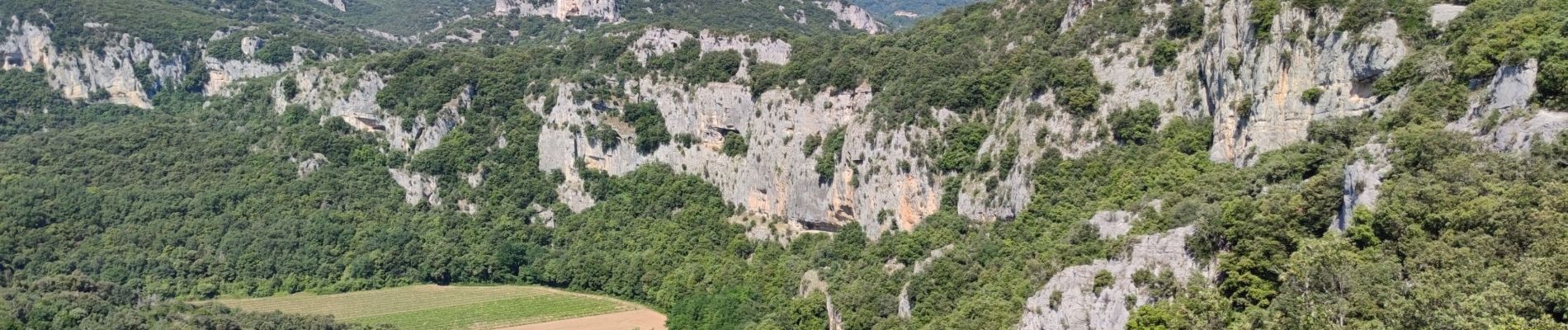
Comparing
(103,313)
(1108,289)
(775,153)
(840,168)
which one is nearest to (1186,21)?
(1108,289)

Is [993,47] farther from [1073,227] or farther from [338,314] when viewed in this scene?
[338,314]

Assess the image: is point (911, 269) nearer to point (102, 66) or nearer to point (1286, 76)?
point (1286, 76)

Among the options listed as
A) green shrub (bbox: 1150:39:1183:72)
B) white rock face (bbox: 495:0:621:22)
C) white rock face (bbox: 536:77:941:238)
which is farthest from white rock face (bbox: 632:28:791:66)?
white rock face (bbox: 495:0:621:22)

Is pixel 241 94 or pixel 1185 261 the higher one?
pixel 1185 261

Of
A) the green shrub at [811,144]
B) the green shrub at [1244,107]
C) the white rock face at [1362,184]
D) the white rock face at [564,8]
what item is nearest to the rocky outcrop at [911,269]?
the green shrub at [1244,107]

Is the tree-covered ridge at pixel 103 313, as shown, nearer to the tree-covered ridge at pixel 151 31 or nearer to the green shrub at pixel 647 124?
the green shrub at pixel 647 124

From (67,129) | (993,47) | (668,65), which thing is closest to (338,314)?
(668,65)
